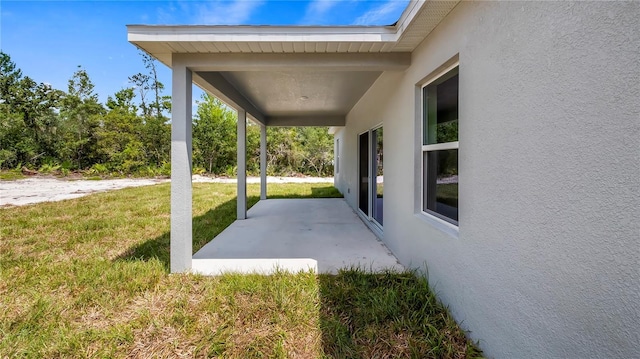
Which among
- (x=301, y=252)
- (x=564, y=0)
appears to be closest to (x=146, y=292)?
(x=301, y=252)

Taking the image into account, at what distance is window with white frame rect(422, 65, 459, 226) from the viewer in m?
2.72

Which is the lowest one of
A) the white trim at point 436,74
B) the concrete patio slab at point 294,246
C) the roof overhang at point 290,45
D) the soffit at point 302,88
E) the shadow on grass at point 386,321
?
the shadow on grass at point 386,321

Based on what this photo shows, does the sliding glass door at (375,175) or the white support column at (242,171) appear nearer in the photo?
the sliding glass door at (375,175)

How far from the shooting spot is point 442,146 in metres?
2.88

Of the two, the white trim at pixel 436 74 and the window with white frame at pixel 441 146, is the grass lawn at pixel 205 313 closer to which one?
the window with white frame at pixel 441 146

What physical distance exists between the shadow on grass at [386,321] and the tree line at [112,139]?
1854cm

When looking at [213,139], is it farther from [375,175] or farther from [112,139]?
[375,175]

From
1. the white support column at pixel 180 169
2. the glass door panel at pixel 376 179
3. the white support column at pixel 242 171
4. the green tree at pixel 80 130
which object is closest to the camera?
the white support column at pixel 180 169

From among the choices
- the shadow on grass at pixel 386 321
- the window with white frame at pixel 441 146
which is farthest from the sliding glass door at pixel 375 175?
the shadow on grass at pixel 386 321

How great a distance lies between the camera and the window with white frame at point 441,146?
2719 millimetres

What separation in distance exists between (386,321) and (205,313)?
1.71 m

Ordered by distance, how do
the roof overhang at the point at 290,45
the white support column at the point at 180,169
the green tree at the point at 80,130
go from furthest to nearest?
the green tree at the point at 80,130, the white support column at the point at 180,169, the roof overhang at the point at 290,45

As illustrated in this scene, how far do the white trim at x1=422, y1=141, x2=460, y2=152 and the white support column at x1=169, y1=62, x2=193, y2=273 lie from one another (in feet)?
9.69

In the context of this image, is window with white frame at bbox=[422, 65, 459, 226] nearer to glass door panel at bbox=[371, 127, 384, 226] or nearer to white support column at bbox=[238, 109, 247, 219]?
glass door panel at bbox=[371, 127, 384, 226]
